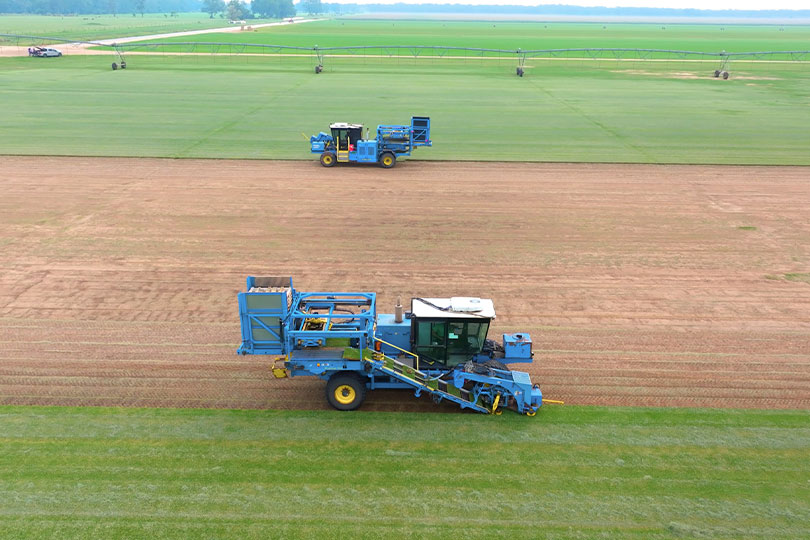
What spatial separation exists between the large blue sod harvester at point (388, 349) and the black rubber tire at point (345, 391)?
23mm

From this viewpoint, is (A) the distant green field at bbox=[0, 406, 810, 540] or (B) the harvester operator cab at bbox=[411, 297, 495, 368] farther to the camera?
(B) the harvester operator cab at bbox=[411, 297, 495, 368]

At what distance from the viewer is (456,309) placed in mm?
13758

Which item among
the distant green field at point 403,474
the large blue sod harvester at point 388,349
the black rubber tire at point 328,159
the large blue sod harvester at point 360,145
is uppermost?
the large blue sod harvester at point 360,145

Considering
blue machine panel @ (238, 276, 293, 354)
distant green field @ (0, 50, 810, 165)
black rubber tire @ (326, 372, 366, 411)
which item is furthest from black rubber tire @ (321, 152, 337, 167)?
black rubber tire @ (326, 372, 366, 411)

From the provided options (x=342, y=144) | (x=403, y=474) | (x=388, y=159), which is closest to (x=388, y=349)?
(x=403, y=474)

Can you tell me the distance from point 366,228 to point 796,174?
86.4 feet

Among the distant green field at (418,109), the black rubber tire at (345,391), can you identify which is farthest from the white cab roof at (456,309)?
the distant green field at (418,109)

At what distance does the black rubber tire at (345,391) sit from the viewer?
13.9 m

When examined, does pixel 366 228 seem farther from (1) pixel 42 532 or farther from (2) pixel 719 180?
(2) pixel 719 180

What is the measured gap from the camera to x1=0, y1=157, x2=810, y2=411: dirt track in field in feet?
50.1

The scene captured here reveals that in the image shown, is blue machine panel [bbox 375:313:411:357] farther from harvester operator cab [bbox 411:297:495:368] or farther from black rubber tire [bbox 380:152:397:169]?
black rubber tire [bbox 380:152:397:169]

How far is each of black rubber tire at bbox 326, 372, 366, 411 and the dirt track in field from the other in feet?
2.61

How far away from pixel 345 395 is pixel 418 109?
41679mm

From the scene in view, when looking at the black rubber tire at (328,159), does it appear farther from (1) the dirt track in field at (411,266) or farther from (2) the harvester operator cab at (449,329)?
(2) the harvester operator cab at (449,329)
